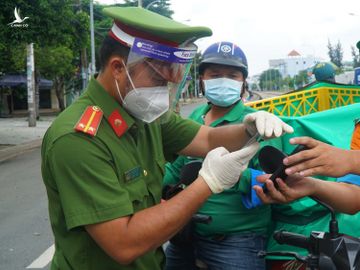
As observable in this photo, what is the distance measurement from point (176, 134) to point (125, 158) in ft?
1.69

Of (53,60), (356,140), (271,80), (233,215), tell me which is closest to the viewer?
(356,140)

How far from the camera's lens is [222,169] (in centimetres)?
154

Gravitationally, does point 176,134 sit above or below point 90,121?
below

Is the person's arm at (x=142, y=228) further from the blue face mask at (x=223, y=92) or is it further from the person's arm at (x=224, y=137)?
the blue face mask at (x=223, y=92)

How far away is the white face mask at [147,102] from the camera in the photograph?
1.72 m

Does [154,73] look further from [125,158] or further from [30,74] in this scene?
[30,74]

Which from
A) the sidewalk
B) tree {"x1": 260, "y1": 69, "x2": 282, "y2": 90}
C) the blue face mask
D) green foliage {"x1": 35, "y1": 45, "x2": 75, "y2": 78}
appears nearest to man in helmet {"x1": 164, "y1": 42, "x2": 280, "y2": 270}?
the blue face mask

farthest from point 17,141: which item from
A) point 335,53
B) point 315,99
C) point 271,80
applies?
point 271,80

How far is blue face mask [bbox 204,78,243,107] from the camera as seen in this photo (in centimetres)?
251

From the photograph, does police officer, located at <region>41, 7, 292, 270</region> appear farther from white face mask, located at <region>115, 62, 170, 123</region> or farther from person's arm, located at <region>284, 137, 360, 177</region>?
person's arm, located at <region>284, 137, 360, 177</region>

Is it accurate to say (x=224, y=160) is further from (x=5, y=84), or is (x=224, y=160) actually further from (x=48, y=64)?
(x=5, y=84)

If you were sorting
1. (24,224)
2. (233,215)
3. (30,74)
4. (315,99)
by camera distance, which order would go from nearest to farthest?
(233,215)
(315,99)
(24,224)
(30,74)

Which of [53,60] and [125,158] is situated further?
[53,60]

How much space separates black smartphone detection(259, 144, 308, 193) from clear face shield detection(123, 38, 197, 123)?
44 centimetres
